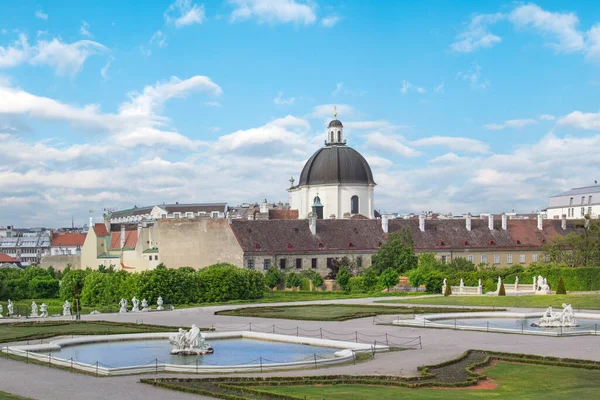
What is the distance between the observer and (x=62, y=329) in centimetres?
3422

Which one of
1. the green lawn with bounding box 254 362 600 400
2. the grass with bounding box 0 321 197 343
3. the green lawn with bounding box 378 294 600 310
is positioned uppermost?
the green lawn with bounding box 378 294 600 310

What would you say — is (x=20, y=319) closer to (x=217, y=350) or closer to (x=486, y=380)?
(x=217, y=350)

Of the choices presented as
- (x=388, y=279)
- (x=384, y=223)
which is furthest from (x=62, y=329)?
(x=384, y=223)

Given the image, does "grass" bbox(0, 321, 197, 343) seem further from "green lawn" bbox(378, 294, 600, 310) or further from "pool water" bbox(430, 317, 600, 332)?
"green lawn" bbox(378, 294, 600, 310)

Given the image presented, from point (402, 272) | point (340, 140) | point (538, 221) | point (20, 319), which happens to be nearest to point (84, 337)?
point (20, 319)

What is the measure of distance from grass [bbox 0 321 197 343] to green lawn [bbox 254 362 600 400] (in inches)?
554

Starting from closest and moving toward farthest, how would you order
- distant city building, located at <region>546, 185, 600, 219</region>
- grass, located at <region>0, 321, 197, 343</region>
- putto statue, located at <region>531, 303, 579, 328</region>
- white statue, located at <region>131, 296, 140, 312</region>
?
grass, located at <region>0, 321, 197, 343</region>, putto statue, located at <region>531, 303, 579, 328</region>, white statue, located at <region>131, 296, 140, 312</region>, distant city building, located at <region>546, 185, 600, 219</region>

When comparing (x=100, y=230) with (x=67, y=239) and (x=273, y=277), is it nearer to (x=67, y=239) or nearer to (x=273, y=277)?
(x=273, y=277)

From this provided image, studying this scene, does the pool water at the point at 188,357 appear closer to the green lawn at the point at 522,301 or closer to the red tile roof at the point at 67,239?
the green lawn at the point at 522,301

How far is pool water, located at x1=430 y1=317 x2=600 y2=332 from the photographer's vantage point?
32406 mm

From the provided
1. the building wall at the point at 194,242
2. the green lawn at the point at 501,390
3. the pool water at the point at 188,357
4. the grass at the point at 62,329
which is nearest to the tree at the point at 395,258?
the building wall at the point at 194,242

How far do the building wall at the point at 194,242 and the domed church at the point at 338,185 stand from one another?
1979 cm

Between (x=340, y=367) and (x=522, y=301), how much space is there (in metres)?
26.1

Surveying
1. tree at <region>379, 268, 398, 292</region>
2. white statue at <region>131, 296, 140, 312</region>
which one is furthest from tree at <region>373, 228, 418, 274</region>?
white statue at <region>131, 296, 140, 312</region>
